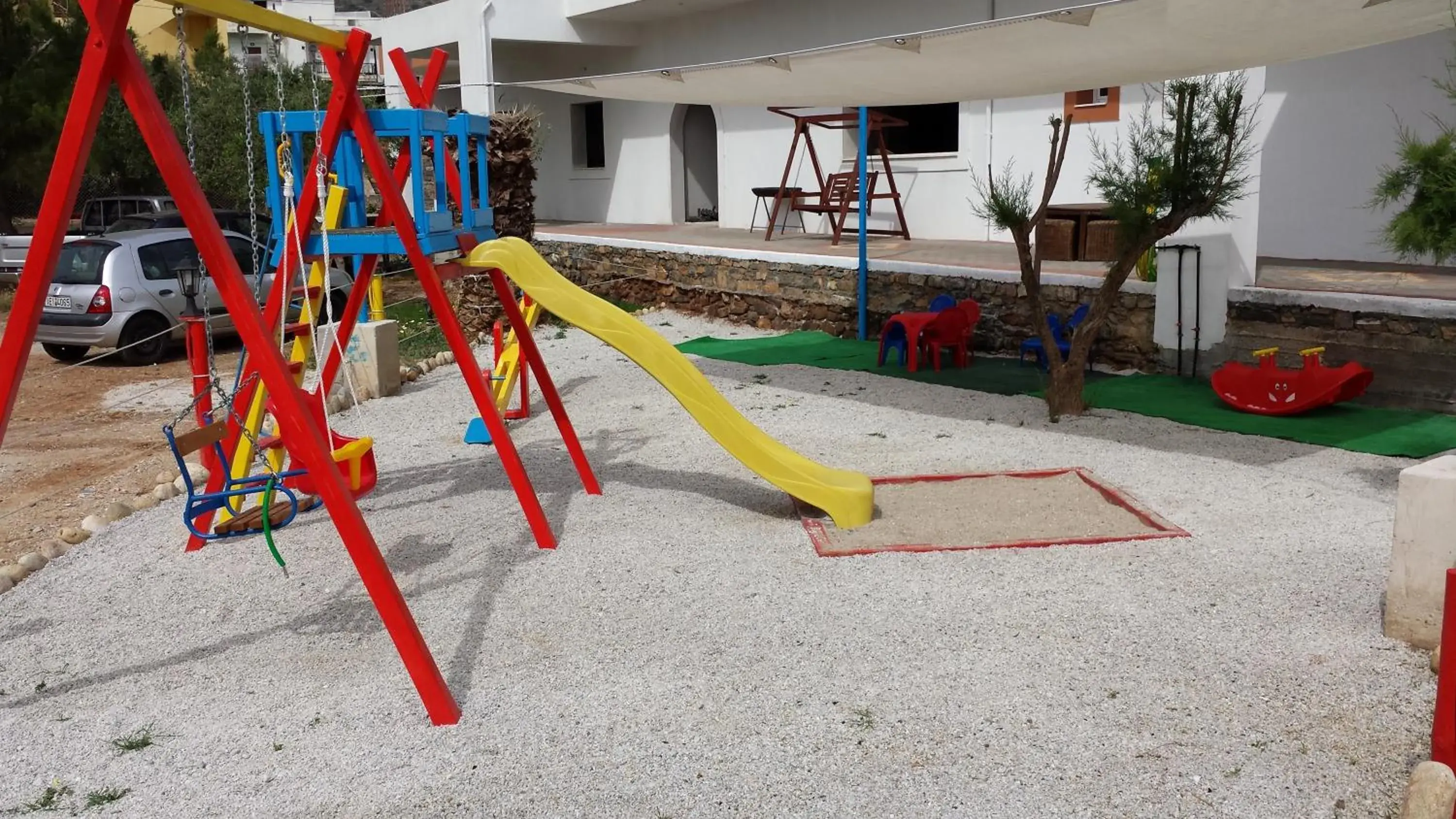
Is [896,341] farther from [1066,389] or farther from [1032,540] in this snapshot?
[1032,540]

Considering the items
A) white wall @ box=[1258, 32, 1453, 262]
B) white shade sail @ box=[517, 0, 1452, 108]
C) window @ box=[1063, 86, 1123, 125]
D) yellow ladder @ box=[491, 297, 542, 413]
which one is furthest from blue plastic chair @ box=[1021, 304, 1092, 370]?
yellow ladder @ box=[491, 297, 542, 413]

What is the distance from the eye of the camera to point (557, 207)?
758 inches

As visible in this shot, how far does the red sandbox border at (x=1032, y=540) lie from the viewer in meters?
4.50

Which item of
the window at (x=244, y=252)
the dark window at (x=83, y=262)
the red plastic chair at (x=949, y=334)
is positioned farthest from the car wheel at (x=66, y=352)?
the red plastic chair at (x=949, y=334)

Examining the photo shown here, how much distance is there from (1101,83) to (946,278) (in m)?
2.96

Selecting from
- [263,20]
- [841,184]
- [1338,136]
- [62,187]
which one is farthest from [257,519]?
[841,184]

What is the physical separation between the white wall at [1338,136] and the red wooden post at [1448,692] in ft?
22.6

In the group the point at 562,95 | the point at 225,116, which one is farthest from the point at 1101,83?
the point at 225,116

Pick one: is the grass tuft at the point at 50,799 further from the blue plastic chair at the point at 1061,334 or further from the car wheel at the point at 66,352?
the car wheel at the point at 66,352

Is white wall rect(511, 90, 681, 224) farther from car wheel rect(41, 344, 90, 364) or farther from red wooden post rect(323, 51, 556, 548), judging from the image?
red wooden post rect(323, 51, 556, 548)

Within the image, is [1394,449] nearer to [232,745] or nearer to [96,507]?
[232,745]

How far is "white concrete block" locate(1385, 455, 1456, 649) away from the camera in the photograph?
3338 mm

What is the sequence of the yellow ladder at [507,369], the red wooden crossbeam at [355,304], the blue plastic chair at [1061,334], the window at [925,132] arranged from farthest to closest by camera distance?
the window at [925,132] → the blue plastic chair at [1061,334] → the yellow ladder at [507,369] → the red wooden crossbeam at [355,304]

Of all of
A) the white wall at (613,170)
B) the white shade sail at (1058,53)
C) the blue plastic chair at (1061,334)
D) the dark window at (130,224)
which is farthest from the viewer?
the white wall at (613,170)
